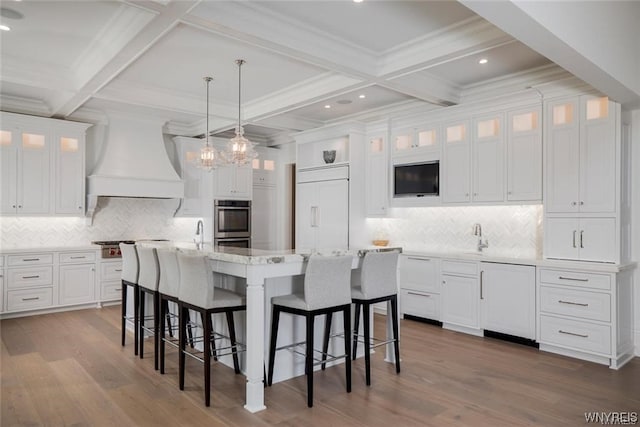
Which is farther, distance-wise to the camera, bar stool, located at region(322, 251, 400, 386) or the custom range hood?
the custom range hood

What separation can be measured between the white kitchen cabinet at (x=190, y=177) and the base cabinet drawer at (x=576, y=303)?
5.30m

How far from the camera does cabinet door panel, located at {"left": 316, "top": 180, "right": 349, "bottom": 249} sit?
6188 mm

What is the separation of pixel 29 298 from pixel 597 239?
6568 mm

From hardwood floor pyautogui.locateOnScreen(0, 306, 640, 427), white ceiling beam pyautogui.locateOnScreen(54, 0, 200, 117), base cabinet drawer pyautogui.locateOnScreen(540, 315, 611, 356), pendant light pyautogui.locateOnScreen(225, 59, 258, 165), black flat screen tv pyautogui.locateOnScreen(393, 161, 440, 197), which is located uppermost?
white ceiling beam pyautogui.locateOnScreen(54, 0, 200, 117)

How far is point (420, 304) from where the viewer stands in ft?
17.7

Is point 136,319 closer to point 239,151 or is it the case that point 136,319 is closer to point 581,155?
point 239,151

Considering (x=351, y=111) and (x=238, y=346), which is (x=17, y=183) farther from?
(x=351, y=111)

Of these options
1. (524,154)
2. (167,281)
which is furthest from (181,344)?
(524,154)

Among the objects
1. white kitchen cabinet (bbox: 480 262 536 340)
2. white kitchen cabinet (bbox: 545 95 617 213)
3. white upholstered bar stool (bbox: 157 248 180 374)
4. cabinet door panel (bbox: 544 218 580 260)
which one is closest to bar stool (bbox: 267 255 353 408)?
white upholstered bar stool (bbox: 157 248 180 374)

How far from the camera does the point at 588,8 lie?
9.70ft

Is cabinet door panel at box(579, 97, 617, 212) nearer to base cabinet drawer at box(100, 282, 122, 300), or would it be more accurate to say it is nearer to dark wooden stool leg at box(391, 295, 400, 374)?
dark wooden stool leg at box(391, 295, 400, 374)

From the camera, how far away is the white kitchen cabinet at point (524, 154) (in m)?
4.50

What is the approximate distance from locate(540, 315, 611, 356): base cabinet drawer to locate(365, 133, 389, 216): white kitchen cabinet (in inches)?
96.1

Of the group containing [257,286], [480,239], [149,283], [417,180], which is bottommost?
[149,283]
